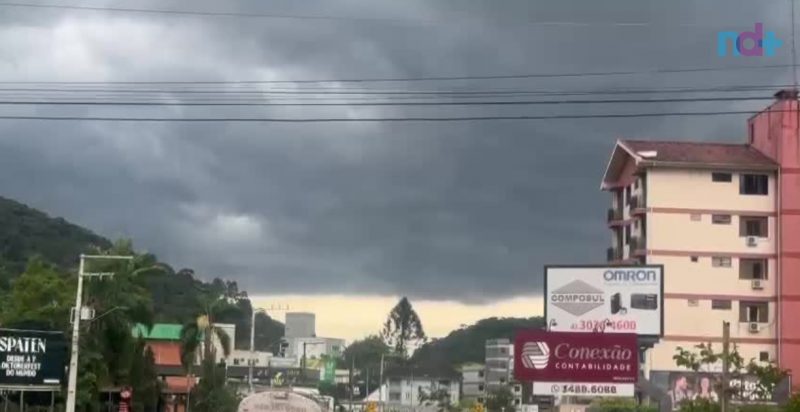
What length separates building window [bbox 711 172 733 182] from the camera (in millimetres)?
90688

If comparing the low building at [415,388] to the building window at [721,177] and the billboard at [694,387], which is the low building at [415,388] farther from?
the billboard at [694,387]

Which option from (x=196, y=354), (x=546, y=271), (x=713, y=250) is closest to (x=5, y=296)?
(x=196, y=354)

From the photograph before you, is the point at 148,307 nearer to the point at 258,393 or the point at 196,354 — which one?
the point at 196,354

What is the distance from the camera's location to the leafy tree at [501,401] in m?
126

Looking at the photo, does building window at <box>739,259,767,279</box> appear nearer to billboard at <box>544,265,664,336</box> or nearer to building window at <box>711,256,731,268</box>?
building window at <box>711,256,731,268</box>

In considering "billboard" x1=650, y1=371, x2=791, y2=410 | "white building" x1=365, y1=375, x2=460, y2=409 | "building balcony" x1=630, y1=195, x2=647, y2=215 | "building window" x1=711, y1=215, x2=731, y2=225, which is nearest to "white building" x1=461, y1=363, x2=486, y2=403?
"white building" x1=365, y1=375, x2=460, y2=409

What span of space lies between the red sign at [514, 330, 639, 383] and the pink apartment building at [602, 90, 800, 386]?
136ft

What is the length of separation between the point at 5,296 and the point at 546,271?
4181 centimetres

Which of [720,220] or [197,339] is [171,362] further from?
[720,220]

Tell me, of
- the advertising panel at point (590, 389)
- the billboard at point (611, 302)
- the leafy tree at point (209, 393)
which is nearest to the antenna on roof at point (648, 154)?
the billboard at point (611, 302)

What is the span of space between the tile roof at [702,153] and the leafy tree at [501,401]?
A: 3618 cm

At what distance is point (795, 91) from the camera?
84562 millimetres

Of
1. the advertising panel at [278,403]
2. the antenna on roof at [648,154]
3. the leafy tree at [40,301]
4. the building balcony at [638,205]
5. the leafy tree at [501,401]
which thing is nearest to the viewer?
the advertising panel at [278,403]

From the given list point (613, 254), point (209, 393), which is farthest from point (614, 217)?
point (209, 393)
